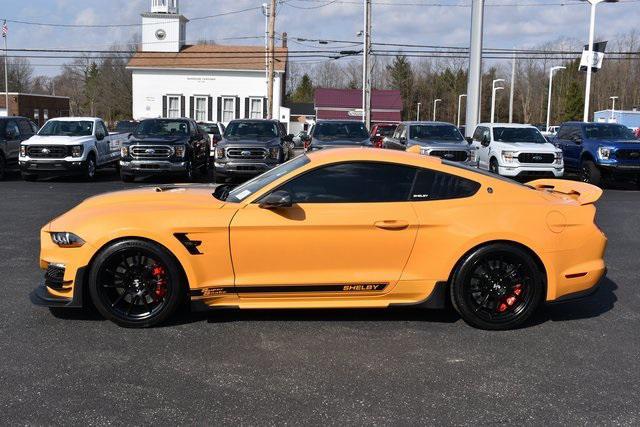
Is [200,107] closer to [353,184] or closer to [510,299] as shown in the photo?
[353,184]

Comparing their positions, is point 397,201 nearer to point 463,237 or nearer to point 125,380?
point 463,237

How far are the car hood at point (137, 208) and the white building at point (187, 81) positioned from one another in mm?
52293

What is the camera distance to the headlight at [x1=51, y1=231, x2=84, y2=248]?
5.07m

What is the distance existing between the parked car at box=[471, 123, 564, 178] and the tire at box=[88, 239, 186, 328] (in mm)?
13940

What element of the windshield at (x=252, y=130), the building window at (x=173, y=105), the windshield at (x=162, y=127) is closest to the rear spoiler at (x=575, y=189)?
the windshield at (x=252, y=130)

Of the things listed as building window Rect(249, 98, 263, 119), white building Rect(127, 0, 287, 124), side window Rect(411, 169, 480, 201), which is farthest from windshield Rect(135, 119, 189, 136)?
building window Rect(249, 98, 263, 119)

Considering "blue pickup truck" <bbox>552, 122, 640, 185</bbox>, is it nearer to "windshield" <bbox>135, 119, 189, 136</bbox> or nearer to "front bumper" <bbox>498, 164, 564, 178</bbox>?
"front bumper" <bbox>498, 164, 564, 178</bbox>

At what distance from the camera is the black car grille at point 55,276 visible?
16.7 feet

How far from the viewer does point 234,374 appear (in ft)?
14.2

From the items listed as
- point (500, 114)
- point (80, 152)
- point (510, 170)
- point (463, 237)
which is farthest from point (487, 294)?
point (500, 114)

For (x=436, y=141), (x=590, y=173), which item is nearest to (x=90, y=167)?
(x=436, y=141)

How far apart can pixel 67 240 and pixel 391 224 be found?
8.50 feet

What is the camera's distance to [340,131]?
17.8 meters

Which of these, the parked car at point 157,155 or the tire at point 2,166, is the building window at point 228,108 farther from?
the parked car at point 157,155
